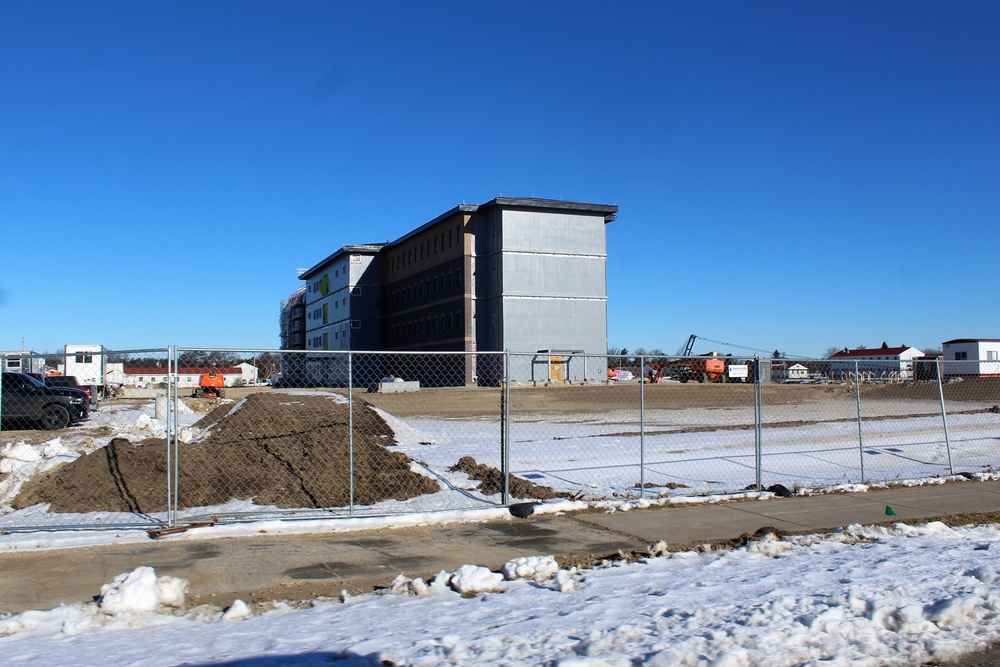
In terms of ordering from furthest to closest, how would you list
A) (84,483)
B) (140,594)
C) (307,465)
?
(307,465), (84,483), (140,594)

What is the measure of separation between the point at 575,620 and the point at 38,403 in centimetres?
1998

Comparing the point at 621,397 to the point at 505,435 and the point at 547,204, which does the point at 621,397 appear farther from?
the point at 505,435

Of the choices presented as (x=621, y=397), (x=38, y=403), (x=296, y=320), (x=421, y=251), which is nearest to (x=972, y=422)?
(x=621, y=397)

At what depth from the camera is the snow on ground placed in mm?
5023

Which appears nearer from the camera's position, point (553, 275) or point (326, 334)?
point (553, 275)

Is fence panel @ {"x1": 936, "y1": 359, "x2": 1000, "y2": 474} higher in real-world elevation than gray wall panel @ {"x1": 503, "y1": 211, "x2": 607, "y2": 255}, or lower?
lower

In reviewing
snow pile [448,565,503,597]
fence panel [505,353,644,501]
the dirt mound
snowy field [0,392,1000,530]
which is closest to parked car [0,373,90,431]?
snowy field [0,392,1000,530]

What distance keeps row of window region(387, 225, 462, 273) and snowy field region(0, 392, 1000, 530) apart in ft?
147

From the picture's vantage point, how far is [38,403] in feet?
68.6

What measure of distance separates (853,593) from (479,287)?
205 feet

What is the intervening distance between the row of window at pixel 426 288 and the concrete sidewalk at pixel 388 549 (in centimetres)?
5913

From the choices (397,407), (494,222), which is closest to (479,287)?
(494,222)

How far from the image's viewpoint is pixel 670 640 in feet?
17.1

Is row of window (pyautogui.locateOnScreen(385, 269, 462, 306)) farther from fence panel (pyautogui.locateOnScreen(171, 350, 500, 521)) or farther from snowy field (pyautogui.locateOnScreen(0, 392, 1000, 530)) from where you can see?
fence panel (pyautogui.locateOnScreen(171, 350, 500, 521))
